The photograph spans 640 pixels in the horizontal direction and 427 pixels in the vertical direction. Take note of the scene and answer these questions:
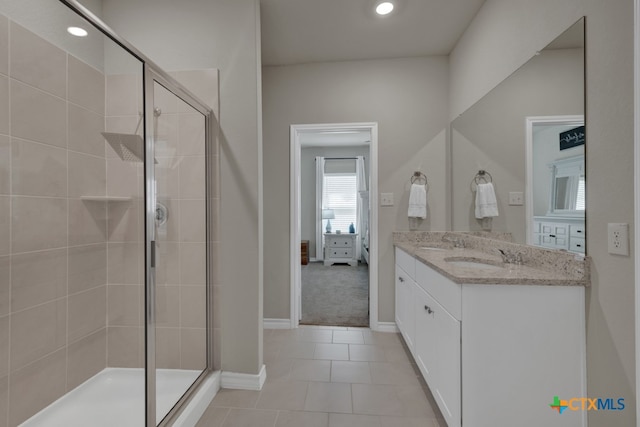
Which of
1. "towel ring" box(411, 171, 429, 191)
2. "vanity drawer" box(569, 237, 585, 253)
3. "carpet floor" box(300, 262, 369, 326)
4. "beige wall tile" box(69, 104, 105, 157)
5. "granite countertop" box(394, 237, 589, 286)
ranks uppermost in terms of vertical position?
"beige wall tile" box(69, 104, 105, 157)

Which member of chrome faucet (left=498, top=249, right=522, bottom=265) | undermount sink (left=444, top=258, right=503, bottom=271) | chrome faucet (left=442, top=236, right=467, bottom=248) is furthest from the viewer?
chrome faucet (left=442, top=236, right=467, bottom=248)

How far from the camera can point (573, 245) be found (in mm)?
1312

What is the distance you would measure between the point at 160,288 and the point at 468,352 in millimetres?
1594

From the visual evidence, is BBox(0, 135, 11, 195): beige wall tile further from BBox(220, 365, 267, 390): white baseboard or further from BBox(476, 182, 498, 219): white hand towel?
BBox(476, 182, 498, 219): white hand towel

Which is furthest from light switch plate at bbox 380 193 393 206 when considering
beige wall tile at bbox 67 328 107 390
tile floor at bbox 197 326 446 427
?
Answer: beige wall tile at bbox 67 328 107 390

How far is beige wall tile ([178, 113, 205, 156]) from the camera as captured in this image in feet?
5.74

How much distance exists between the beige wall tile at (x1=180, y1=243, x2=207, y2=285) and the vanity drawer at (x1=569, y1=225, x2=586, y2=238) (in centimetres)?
208

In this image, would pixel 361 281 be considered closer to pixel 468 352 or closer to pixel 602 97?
pixel 468 352

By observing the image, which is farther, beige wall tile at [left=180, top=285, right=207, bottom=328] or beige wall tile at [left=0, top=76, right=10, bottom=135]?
beige wall tile at [left=180, top=285, right=207, bottom=328]

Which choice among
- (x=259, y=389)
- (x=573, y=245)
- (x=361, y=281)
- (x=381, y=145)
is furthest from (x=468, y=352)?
(x=361, y=281)

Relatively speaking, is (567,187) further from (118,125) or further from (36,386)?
(36,386)

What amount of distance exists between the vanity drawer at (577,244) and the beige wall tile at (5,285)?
2.70 m

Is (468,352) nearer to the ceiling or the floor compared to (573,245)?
nearer to the floor

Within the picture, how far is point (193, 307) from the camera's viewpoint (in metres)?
1.81
